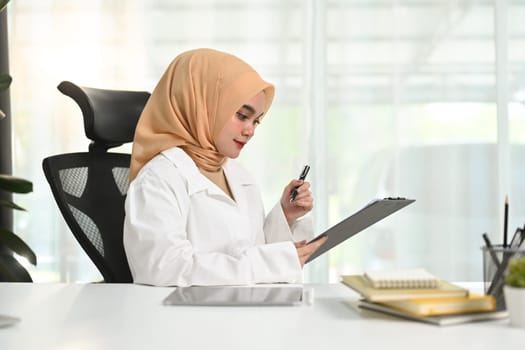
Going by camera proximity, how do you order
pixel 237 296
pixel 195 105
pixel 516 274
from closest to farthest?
pixel 516 274 → pixel 237 296 → pixel 195 105

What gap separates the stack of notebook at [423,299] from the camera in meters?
1.00

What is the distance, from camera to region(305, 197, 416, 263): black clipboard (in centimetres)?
144

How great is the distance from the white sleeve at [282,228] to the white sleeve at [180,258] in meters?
0.44

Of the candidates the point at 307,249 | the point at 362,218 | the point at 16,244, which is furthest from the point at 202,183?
the point at 16,244

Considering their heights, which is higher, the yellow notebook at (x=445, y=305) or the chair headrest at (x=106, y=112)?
the chair headrest at (x=106, y=112)

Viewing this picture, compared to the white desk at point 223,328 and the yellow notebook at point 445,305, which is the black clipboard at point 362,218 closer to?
the white desk at point 223,328

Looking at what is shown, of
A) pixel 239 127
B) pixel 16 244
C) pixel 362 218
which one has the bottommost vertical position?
pixel 16 244

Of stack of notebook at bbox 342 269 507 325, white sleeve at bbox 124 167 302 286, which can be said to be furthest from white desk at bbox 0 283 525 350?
white sleeve at bbox 124 167 302 286

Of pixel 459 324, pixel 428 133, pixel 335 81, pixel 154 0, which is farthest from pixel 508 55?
pixel 459 324

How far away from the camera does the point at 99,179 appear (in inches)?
82.3

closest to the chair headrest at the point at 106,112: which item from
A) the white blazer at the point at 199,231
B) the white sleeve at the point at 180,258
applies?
the white blazer at the point at 199,231

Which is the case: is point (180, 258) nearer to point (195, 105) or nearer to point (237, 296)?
A: point (237, 296)

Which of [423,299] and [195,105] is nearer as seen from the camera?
[423,299]

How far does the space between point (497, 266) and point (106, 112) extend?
1.34 metres
